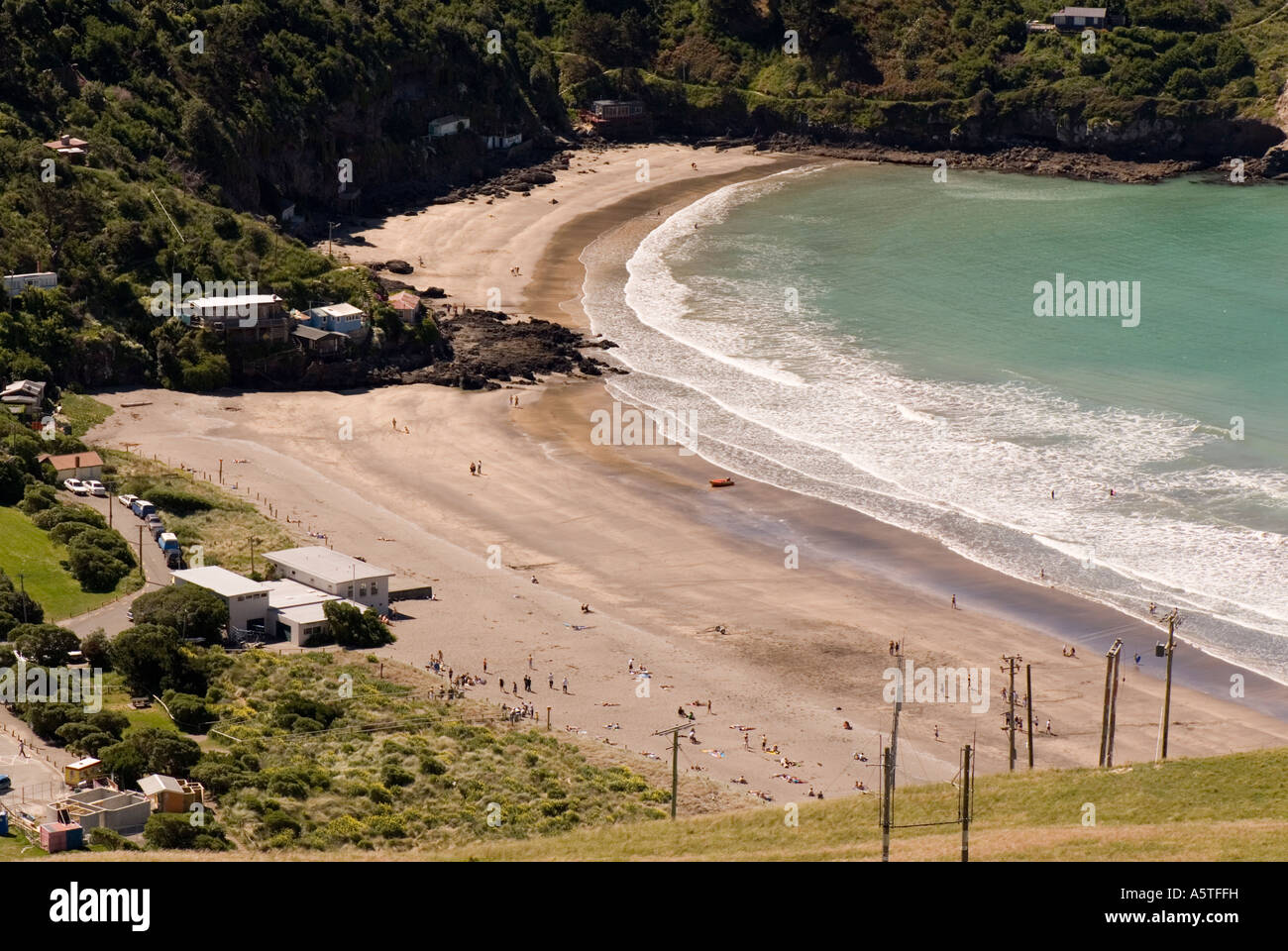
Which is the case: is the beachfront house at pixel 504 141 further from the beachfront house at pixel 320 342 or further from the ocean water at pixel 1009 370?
the beachfront house at pixel 320 342

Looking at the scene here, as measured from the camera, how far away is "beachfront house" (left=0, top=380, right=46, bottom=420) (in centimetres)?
6638

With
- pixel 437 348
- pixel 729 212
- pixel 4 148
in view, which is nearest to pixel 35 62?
pixel 4 148

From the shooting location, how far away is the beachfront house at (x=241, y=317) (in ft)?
253

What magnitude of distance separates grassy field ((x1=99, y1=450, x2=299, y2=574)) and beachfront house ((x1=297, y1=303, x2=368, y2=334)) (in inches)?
640

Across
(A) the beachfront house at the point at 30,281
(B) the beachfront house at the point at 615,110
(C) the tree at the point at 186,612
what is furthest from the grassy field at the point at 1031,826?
(B) the beachfront house at the point at 615,110

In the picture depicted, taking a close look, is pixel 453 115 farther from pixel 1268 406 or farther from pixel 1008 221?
pixel 1268 406

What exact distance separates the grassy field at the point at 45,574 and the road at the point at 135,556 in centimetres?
38

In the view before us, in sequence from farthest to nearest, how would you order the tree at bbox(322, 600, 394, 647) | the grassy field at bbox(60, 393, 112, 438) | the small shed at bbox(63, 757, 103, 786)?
the grassy field at bbox(60, 393, 112, 438) < the tree at bbox(322, 600, 394, 647) < the small shed at bbox(63, 757, 103, 786)

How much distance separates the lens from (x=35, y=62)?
309 ft

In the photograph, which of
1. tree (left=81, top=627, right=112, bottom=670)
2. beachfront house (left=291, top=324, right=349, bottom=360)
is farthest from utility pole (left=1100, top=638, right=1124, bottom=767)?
beachfront house (left=291, top=324, right=349, bottom=360)

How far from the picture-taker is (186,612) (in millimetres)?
49250

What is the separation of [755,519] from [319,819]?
27280 millimetres

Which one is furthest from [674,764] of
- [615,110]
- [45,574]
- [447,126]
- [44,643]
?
[615,110]

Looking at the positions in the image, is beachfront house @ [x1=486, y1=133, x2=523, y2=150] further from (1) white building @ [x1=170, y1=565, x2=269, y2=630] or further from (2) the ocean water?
(1) white building @ [x1=170, y1=565, x2=269, y2=630]
